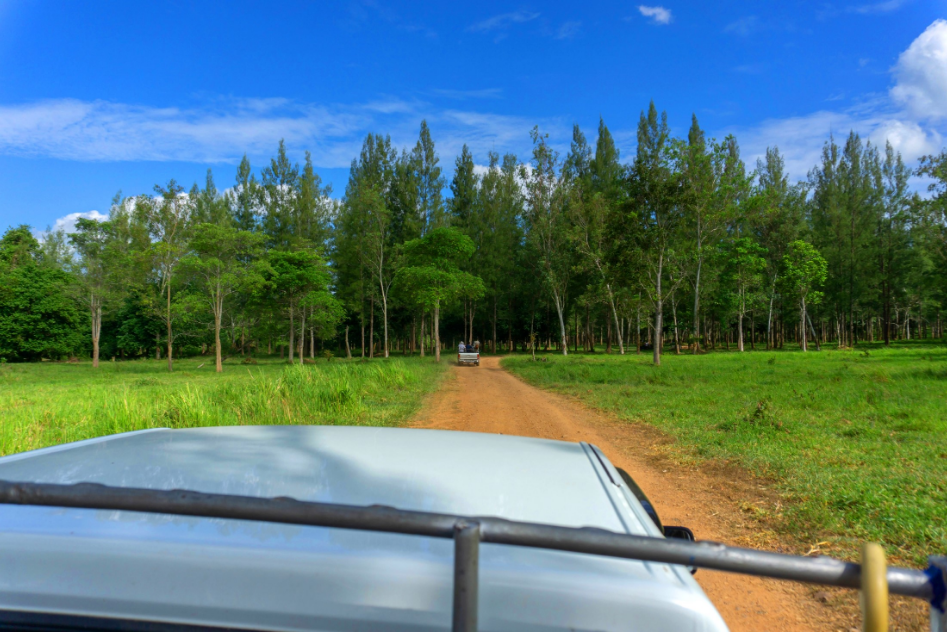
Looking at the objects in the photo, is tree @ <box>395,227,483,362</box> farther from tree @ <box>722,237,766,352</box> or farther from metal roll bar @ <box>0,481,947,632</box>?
metal roll bar @ <box>0,481,947,632</box>

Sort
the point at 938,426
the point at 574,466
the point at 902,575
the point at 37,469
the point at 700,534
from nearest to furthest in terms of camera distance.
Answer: the point at 902,575, the point at 37,469, the point at 574,466, the point at 700,534, the point at 938,426

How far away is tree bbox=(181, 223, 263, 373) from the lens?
33.7m

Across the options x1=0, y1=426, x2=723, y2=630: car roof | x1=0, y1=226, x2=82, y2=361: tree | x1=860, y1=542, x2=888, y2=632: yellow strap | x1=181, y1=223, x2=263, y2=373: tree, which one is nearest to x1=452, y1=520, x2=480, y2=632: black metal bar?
x1=0, y1=426, x2=723, y2=630: car roof

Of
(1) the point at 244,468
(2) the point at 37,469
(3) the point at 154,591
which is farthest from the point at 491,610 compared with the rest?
(2) the point at 37,469

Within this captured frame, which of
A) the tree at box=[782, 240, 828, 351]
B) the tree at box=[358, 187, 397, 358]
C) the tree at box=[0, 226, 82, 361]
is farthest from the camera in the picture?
the tree at box=[0, 226, 82, 361]

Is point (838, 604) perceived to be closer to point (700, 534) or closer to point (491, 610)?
point (700, 534)

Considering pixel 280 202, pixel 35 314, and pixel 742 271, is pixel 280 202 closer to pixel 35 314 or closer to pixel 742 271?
pixel 35 314

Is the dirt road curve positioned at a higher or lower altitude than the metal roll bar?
lower

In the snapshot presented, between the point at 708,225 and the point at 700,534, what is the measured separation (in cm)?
3520

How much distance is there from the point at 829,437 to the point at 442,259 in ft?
94.3

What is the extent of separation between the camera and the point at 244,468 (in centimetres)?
165

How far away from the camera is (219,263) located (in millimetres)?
33938

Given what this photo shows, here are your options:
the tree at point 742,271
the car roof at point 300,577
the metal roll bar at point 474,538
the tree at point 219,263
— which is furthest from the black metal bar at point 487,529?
the tree at point 742,271

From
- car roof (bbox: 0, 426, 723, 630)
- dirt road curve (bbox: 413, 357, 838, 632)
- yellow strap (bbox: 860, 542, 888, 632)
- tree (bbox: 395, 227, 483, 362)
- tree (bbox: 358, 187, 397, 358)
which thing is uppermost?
tree (bbox: 358, 187, 397, 358)
